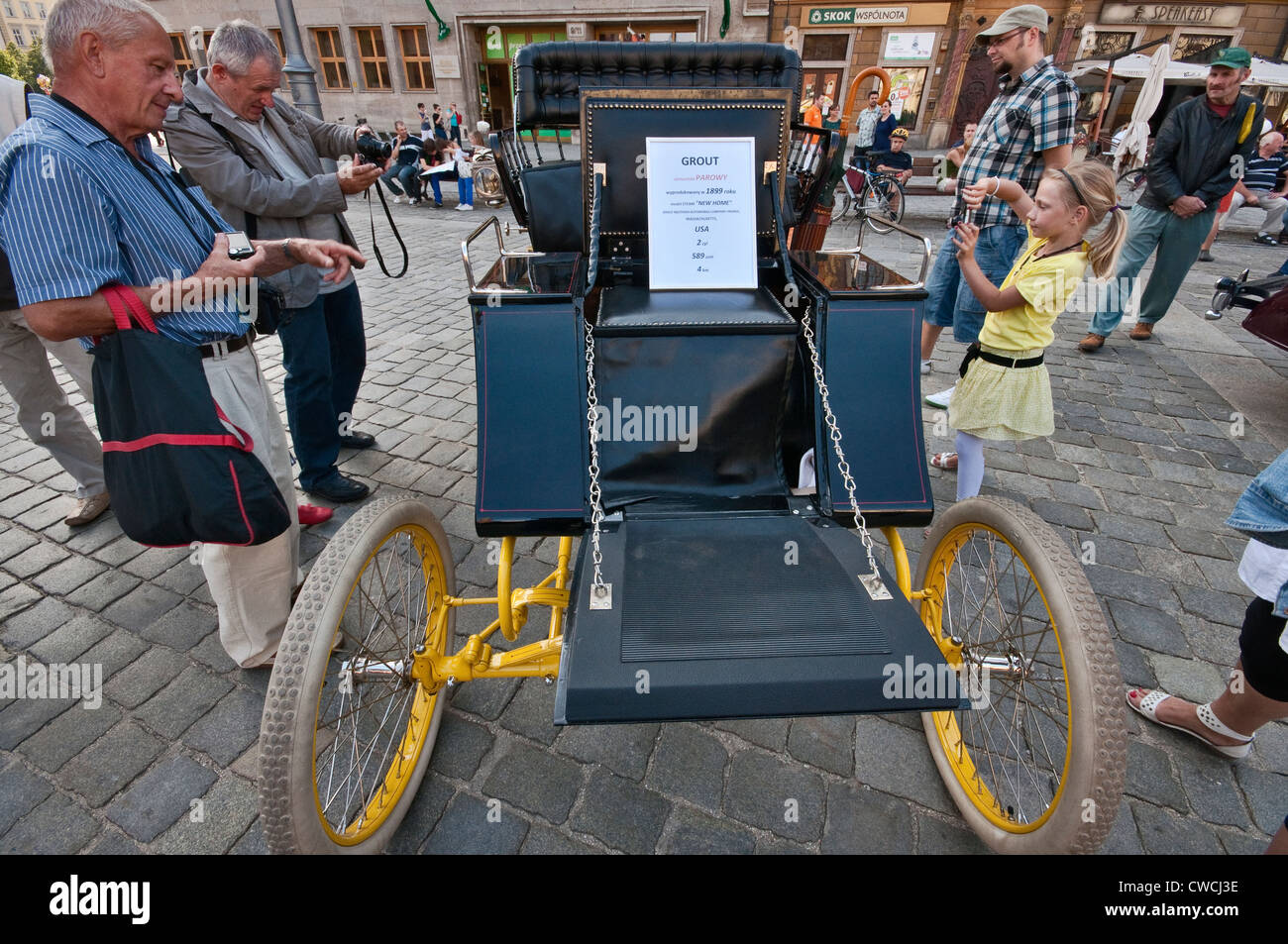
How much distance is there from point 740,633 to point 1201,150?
6484mm

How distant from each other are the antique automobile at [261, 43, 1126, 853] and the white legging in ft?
1.75

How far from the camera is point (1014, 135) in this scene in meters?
3.84

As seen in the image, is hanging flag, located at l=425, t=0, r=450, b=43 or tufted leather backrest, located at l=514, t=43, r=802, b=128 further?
hanging flag, located at l=425, t=0, r=450, b=43

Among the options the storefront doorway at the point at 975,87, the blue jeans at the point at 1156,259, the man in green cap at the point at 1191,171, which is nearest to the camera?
the man in green cap at the point at 1191,171

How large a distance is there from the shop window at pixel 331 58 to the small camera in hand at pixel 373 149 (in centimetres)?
2368

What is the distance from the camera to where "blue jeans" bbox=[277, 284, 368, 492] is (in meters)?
3.28

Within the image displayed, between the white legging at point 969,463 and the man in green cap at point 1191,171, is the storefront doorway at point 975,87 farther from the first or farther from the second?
the white legging at point 969,463

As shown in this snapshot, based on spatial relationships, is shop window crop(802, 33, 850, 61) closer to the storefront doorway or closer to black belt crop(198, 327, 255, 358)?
the storefront doorway

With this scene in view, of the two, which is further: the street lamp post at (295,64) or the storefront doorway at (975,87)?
the storefront doorway at (975,87)

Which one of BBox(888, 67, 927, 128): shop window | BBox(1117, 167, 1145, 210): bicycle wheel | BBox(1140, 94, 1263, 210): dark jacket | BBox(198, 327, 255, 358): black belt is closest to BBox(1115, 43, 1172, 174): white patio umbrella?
BBox(1117, 167, 1145, 210): bicycle wheel

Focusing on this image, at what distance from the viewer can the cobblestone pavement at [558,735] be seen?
78.5 inches

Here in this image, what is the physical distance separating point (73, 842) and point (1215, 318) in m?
9.80

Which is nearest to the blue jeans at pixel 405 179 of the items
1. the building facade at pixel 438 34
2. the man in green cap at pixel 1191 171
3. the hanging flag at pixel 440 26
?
the building facade at pixel 438 34

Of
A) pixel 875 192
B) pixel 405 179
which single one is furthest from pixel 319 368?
pixel 405 179
